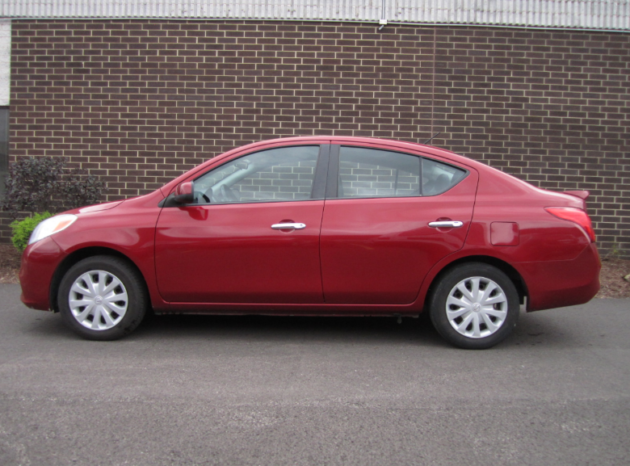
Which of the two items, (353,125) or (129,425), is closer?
(129,425)

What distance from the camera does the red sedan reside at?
464cm

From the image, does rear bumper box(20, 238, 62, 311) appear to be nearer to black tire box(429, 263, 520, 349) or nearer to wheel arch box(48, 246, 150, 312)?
wheel arch box(48, 246, 150, 312)

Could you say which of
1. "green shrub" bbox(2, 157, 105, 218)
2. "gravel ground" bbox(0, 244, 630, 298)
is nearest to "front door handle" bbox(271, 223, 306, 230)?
"gravel ground" bbox(0, 244, 630, 298)

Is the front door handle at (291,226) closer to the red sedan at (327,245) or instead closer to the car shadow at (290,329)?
the red sedan at (327,245)

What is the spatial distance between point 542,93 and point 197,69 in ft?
18.0

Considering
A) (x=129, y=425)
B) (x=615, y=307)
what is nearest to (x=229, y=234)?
(x=129, y=425)

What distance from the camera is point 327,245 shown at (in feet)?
15.3

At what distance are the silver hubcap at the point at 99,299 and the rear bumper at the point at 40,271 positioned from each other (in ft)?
0.78

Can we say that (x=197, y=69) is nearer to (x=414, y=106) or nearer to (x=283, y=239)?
(x=414, y=106)

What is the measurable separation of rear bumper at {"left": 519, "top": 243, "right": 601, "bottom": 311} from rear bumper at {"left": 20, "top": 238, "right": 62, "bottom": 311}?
371cm

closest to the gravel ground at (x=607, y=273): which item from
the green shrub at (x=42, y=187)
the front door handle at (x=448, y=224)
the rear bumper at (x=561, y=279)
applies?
the green shrub at (x=42, y=187)

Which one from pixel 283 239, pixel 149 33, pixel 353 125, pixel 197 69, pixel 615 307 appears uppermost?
pixel 149 33

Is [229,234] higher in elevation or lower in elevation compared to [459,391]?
higher

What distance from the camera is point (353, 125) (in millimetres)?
9453
